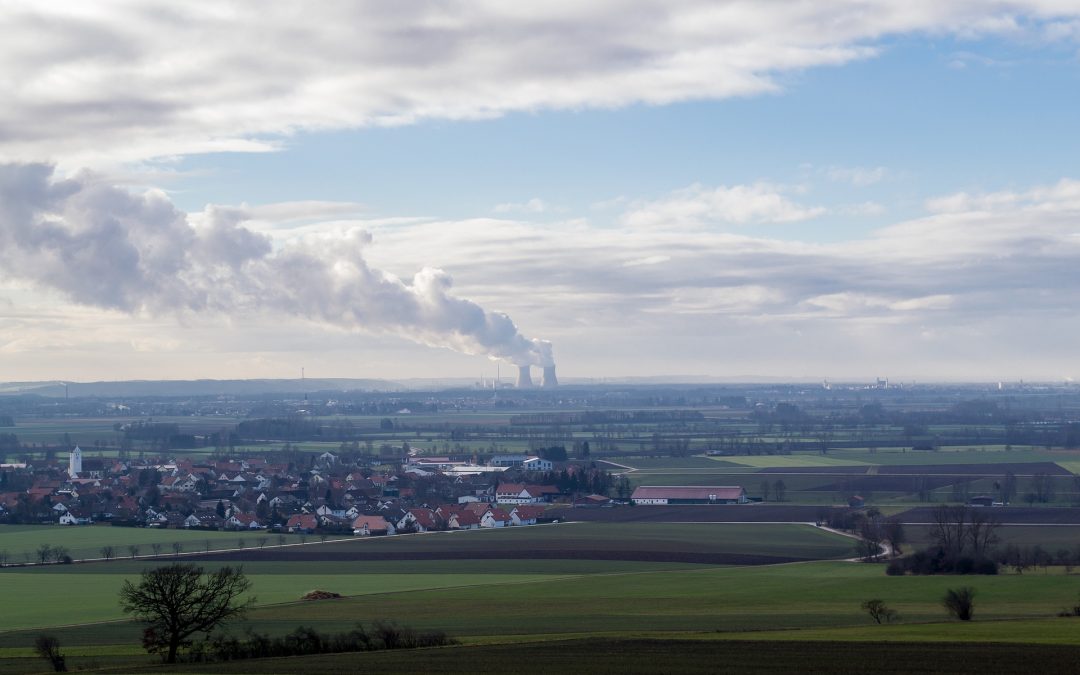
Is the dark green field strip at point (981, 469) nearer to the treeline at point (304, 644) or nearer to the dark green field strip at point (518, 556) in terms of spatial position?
the dark green field strip at point (518, 556)

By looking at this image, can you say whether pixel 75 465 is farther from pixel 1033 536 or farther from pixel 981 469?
pixel 1033 536

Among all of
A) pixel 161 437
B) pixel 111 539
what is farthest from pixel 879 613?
pixel 161 437

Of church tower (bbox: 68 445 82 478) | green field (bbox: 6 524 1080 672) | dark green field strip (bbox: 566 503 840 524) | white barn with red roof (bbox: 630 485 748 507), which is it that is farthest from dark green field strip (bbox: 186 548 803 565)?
church tower (bbox: 68 445 82 478)

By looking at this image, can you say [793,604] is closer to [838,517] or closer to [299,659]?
[299,659]

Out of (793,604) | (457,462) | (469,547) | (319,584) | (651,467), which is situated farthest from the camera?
(457,462)

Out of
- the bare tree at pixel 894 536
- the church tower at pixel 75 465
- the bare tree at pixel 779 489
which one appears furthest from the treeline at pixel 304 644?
the church tower at pixel 75 465

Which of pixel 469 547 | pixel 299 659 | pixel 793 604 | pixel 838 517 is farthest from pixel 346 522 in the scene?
pixel 299 659
